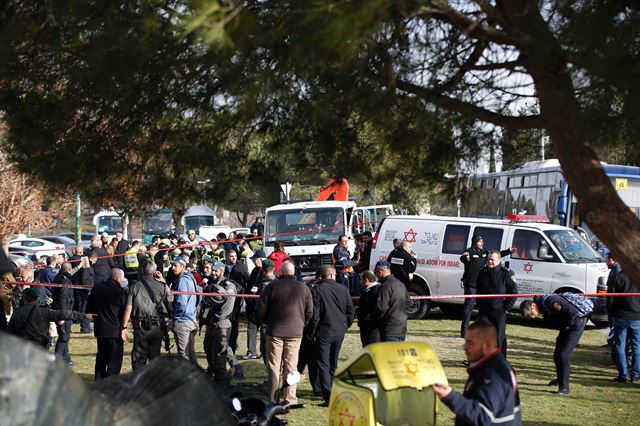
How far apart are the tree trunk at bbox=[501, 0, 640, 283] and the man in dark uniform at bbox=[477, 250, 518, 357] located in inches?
304

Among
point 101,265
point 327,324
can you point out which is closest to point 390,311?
point 327,324

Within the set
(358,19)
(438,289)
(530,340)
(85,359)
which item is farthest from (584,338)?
(358,19)

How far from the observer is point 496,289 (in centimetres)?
1413

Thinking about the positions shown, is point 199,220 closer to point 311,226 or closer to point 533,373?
point 311,226

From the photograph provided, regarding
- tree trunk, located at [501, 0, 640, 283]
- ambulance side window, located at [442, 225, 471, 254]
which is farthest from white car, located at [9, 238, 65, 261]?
tree trunk, located at [501, 0, 640, 283]

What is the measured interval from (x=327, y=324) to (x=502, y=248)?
8.38m

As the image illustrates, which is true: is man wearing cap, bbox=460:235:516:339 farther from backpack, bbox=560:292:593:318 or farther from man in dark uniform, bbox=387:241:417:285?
backpack, bbox=560:292:593:318

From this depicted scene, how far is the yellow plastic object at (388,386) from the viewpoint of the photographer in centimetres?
663

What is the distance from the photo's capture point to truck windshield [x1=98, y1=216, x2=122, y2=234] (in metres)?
45.2

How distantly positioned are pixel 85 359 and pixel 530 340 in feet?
26.9

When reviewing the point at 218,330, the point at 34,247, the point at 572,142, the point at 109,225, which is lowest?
the point at 34,247

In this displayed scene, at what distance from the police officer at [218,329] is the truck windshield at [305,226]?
10.3 metres

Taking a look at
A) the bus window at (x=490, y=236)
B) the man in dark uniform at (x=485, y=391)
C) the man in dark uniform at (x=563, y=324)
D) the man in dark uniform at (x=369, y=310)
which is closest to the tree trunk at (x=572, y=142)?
the man in dark uniform at (x=485, y=391)

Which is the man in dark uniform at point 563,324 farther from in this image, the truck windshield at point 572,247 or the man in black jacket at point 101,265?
the man in black jacket at point 101,265
